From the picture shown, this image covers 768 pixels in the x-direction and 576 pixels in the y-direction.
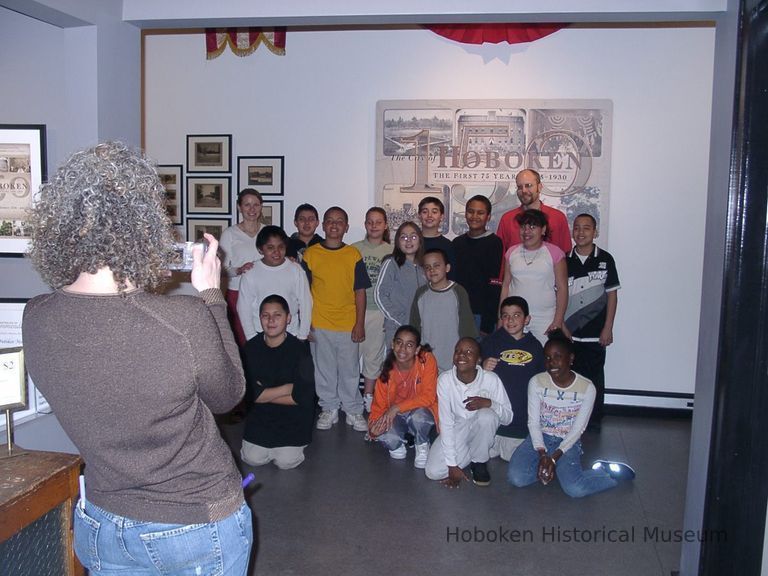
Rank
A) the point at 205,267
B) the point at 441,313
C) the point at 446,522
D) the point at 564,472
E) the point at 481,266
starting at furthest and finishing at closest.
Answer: the point at 481,266
the point at 441,313
the point at 564,472
the point at 446,522
the point at 205,267

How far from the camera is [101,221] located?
3.94 feet

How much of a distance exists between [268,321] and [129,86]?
1.51 meters

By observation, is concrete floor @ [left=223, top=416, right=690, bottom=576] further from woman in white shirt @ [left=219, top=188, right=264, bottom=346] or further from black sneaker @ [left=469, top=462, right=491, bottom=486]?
woman in white shirt @ [left=219, top=188, right=264, bottom=346]

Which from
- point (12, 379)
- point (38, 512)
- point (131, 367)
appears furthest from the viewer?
point (12, 379)

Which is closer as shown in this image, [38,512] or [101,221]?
[101,221]

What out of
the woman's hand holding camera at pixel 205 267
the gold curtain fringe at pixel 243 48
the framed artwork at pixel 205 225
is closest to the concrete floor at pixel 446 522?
the woman's hand holding camera at pixel 205 267

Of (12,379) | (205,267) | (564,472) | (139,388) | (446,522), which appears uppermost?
(205,267)

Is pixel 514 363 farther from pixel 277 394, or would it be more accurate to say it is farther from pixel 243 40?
pixel 243 40

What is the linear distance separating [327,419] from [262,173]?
2111 mm

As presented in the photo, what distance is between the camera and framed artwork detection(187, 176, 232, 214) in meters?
5.63

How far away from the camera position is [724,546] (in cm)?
230

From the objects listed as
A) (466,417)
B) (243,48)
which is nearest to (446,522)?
(466,417)

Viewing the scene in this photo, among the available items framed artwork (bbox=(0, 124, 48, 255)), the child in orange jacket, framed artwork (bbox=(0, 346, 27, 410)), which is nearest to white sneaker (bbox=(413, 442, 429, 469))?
the child in orange jacket

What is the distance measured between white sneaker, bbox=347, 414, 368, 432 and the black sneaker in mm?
1025
